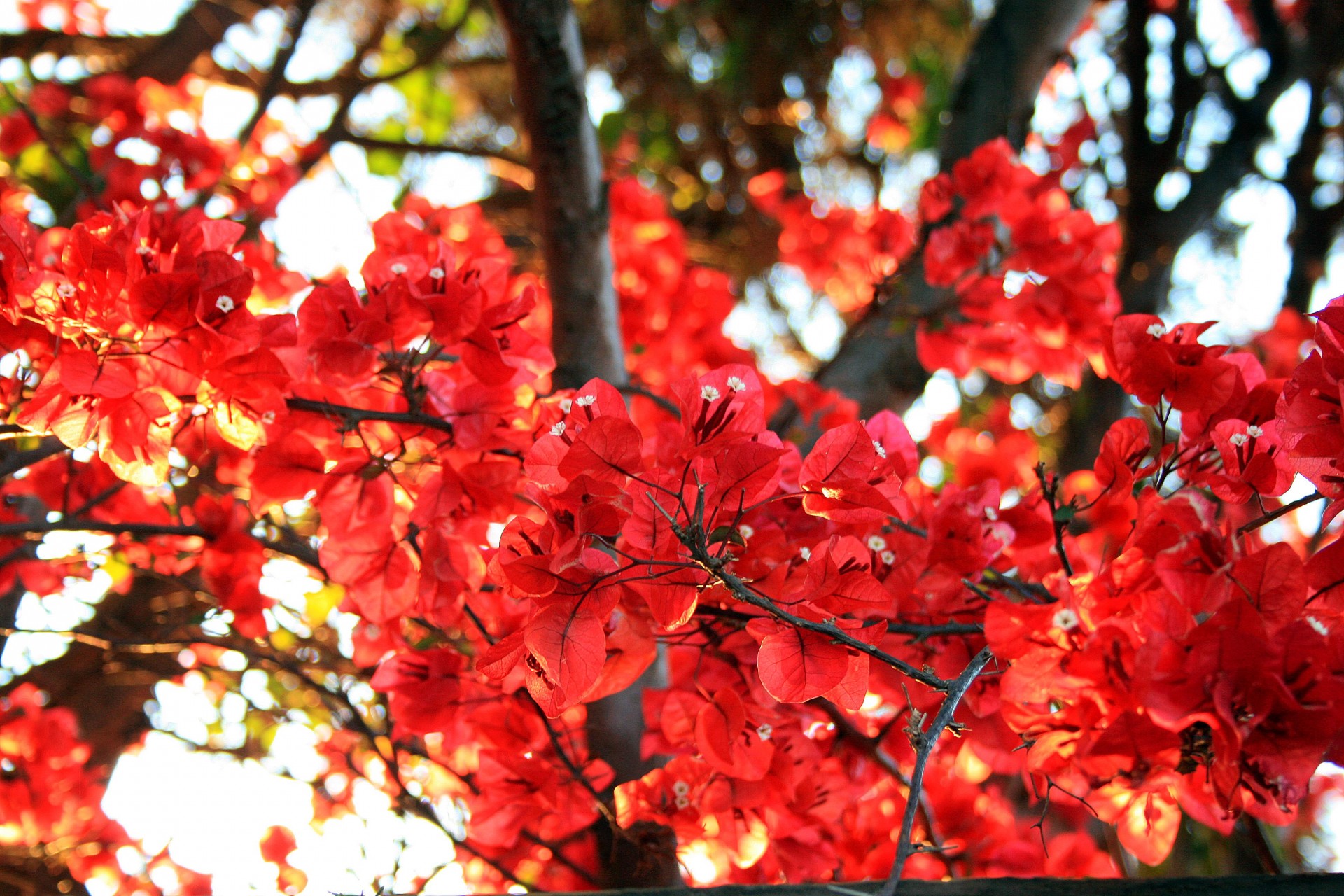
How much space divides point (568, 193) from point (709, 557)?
1.15 metres

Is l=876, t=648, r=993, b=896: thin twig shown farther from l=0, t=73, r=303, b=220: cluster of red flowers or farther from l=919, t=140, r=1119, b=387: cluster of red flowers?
l=0, t=73, r=303, b=220: cluster of red flowers

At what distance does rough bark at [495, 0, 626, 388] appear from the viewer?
1.64m

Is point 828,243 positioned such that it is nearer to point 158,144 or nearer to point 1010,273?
point 1010,273

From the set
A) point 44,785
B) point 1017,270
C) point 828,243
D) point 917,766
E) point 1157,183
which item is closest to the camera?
point 917,766

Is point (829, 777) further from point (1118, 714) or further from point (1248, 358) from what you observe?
point (1248, 358)

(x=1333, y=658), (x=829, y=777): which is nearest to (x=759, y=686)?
(x=829, y=777)

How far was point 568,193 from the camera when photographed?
Result: 1.72m

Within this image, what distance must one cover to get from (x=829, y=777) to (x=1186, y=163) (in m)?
3.54

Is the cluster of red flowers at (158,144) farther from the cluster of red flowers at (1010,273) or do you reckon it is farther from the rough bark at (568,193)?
the cluster of red flowers at (1010,273)

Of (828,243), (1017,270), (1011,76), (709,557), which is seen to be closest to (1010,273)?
(1017,270)

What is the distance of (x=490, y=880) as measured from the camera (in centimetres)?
208

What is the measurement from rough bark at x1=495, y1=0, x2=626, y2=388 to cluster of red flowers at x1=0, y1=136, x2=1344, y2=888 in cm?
41

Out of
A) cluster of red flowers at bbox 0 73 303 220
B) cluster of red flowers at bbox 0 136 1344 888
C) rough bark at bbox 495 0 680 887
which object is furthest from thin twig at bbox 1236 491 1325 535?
cluster of red flowers at bbox 0 73 303 220

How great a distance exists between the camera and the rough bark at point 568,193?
1.64 metres
